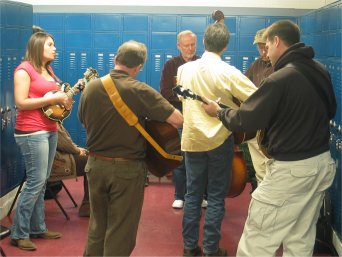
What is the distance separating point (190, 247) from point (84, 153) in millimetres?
1428

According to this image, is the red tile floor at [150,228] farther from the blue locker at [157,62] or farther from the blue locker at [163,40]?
the blue locker at [163,40]

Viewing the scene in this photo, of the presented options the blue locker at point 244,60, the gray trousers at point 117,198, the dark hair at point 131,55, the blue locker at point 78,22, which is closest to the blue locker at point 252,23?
the blue locker at point 244,60

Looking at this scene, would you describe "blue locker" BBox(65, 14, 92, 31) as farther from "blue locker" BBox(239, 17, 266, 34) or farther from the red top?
the red top

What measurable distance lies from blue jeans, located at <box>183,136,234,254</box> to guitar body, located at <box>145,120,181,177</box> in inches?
23.6

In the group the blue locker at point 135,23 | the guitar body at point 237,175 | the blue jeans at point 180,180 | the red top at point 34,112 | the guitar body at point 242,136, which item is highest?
the blue locker at point 135,23

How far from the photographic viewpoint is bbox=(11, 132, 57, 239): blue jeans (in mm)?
3818

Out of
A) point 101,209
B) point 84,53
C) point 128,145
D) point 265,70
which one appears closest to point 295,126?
point 128,145

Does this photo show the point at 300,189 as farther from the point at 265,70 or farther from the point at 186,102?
the point at 265,70

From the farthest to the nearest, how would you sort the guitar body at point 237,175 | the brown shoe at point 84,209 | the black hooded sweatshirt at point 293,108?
1. the brown shoe at point 84,209
2. the guitar body at point 237,175
3. the black hooded sweatshirt at point 293,108

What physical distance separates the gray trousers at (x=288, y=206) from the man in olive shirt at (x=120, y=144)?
2.15 feet

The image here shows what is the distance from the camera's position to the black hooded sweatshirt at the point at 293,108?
2711 millimetres

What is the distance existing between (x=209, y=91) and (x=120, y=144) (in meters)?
0.85

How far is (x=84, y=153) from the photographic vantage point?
4.63m

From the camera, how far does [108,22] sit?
6332 millimetres
